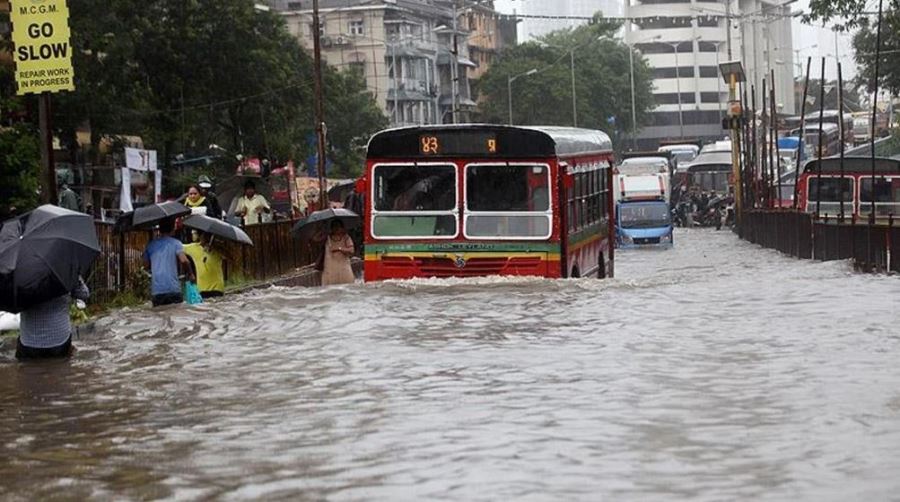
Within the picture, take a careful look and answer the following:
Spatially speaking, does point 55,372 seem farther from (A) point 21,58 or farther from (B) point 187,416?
(A) point 21,58

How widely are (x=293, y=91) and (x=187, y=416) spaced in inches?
1872

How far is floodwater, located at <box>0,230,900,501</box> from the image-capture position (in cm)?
941

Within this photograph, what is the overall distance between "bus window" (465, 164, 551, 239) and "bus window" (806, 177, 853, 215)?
22.1 meters

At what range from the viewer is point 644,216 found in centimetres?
Result: 6078

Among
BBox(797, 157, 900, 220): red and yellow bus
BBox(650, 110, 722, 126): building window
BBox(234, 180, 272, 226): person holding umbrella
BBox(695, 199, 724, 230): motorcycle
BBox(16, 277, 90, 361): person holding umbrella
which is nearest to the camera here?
BBox(16, 277, 90, 361): person holding umbrella

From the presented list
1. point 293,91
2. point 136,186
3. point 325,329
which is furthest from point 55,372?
point 293,91

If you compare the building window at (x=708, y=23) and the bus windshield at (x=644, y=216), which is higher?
the building window at (x=708, y=23)

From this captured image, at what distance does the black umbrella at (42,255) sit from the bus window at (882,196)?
2913cm

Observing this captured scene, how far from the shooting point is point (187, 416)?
12.3 metres

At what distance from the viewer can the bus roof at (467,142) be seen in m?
22.8

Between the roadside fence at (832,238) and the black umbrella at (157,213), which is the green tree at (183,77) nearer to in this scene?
the roadside fence at (832,238)

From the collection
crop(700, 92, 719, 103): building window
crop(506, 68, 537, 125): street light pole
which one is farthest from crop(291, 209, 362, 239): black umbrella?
crop(700, 92, 719, 103): building window

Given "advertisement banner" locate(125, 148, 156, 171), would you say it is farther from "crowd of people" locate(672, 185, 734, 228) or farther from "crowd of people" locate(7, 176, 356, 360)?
"crowd of people" locate(672, 185, 734, 228)

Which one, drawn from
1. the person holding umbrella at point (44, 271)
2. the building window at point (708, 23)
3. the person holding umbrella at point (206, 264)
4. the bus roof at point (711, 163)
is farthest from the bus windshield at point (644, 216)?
the building window at point (708, 23)
